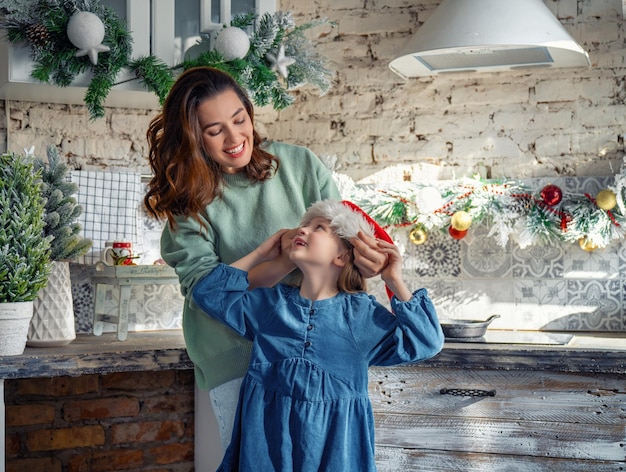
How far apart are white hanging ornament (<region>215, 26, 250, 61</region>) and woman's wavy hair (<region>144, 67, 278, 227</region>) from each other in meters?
0.55

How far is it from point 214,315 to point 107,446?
1.24 meters

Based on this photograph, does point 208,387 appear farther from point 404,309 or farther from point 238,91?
point 238,91

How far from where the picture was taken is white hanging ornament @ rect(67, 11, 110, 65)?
93.4 inches

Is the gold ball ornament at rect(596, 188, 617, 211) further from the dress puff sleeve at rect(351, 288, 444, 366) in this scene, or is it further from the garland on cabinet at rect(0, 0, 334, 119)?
the dress puff sleeve at rect(351, 288, 444, 366)

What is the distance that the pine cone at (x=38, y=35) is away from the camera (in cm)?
240

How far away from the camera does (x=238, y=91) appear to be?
6.52 ft

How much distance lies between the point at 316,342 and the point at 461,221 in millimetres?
→ 1086

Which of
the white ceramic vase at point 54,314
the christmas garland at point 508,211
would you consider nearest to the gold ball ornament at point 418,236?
the christmas garland at point 508,211

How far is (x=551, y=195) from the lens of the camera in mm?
2787

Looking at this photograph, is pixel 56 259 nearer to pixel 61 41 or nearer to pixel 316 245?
pixel 61 41

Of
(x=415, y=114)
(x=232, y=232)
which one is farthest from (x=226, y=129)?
(x=415, y=114)

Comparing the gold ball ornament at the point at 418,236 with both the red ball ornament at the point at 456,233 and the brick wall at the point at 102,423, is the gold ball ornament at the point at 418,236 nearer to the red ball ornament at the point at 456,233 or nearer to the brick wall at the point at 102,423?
the red ball ornament at the point at 456,233

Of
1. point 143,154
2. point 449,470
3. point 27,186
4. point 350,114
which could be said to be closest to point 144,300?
point 143,154

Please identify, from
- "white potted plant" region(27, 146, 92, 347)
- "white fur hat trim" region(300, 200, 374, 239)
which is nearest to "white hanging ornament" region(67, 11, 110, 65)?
"white potted plant" region(27, 146, 92, 347)
